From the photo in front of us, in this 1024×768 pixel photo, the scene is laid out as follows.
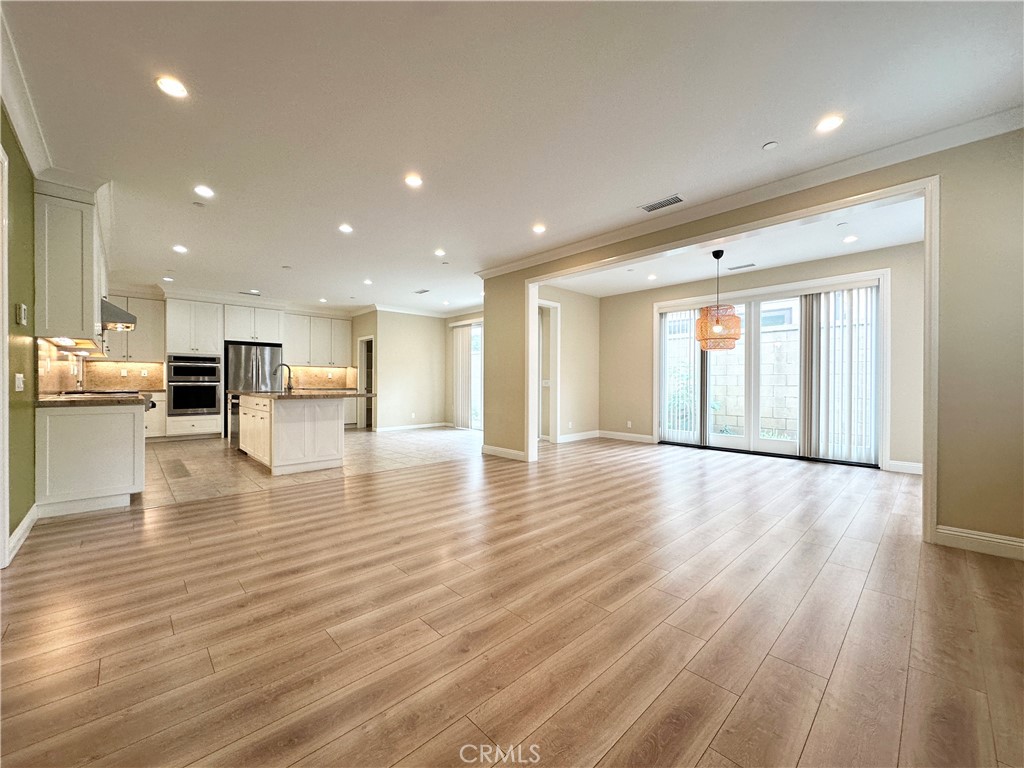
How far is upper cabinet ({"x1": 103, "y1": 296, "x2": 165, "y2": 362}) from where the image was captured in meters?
7.45

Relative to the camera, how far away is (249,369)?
8.63 metres

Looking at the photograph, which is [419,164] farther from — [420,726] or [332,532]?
[420,726]

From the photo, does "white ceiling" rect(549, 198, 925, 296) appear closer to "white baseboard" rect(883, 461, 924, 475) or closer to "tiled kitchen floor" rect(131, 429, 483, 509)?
"white baseboard" rect(883, 461, 924, 475)

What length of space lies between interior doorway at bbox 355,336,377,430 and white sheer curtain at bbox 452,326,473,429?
2043 mm

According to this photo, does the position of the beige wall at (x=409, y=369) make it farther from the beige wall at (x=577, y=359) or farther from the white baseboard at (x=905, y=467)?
the white baseboard at (x=905, y=467)

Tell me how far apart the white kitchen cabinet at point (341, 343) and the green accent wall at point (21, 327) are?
22.9 ft

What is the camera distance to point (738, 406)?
6852 mm

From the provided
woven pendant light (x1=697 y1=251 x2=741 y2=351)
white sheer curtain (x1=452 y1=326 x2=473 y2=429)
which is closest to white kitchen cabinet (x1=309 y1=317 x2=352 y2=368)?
white sheer curtain (x1=452 y1=326 x2=473 y2=429)

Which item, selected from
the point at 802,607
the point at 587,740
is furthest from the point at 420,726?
the point at 802,607

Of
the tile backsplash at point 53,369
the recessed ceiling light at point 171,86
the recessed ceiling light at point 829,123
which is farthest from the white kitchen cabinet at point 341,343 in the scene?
the recessed ceiling light at point 829,123

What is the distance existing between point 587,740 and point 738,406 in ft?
21.9

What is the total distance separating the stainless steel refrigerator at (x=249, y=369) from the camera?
8.34 meters

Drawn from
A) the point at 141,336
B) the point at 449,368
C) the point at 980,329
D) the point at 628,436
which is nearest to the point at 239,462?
the point at 141,336

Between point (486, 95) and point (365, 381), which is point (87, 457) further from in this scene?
point (365, 381)
